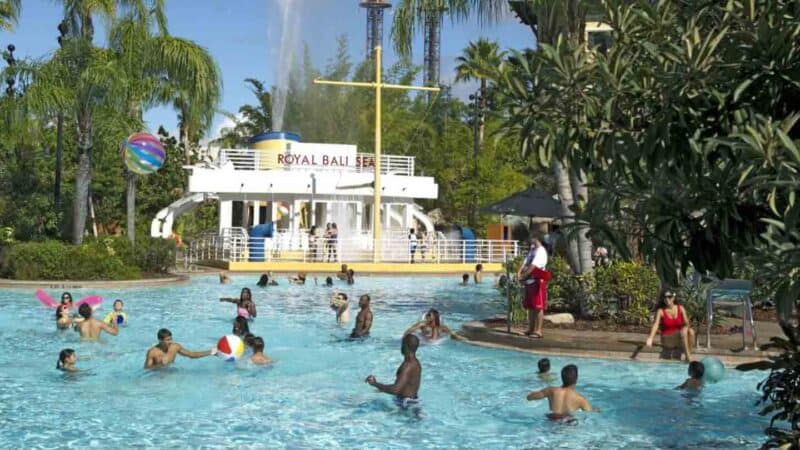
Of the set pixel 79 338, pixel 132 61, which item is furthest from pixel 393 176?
pixel 79 338

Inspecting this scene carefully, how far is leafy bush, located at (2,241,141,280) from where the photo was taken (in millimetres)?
24359

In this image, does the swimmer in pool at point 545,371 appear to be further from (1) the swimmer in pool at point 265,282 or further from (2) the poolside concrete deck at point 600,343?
(1) the swimmer in pool at point 265,282

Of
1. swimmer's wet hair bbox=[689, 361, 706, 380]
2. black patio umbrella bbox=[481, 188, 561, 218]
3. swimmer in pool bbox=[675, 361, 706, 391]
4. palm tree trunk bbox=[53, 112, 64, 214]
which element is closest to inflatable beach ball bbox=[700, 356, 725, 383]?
swimmer in pool bbox=[675, 361, 706, 391]

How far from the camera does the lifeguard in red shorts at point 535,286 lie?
45.4 feet

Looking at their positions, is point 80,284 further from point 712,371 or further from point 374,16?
point 374,16

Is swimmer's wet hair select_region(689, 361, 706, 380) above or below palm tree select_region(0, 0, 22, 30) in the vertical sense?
below

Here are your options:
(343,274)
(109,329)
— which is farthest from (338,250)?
(109,329)

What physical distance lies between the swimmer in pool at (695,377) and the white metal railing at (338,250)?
22.5 m

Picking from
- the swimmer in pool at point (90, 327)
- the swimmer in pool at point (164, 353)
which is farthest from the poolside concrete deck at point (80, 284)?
the swimmer in pool at point (164, 353)

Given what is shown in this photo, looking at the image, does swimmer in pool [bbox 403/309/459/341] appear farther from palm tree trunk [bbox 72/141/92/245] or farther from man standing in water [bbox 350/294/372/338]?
palm tree trunk [bbox 72/141/92/245]

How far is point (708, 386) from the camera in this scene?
1125cm

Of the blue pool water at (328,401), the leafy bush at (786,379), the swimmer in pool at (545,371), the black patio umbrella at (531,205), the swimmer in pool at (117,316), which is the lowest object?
the blue pool water at (328,401)

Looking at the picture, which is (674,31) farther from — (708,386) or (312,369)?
(312,369)

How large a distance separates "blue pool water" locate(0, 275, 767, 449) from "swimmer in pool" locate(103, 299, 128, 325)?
0.92 feet
